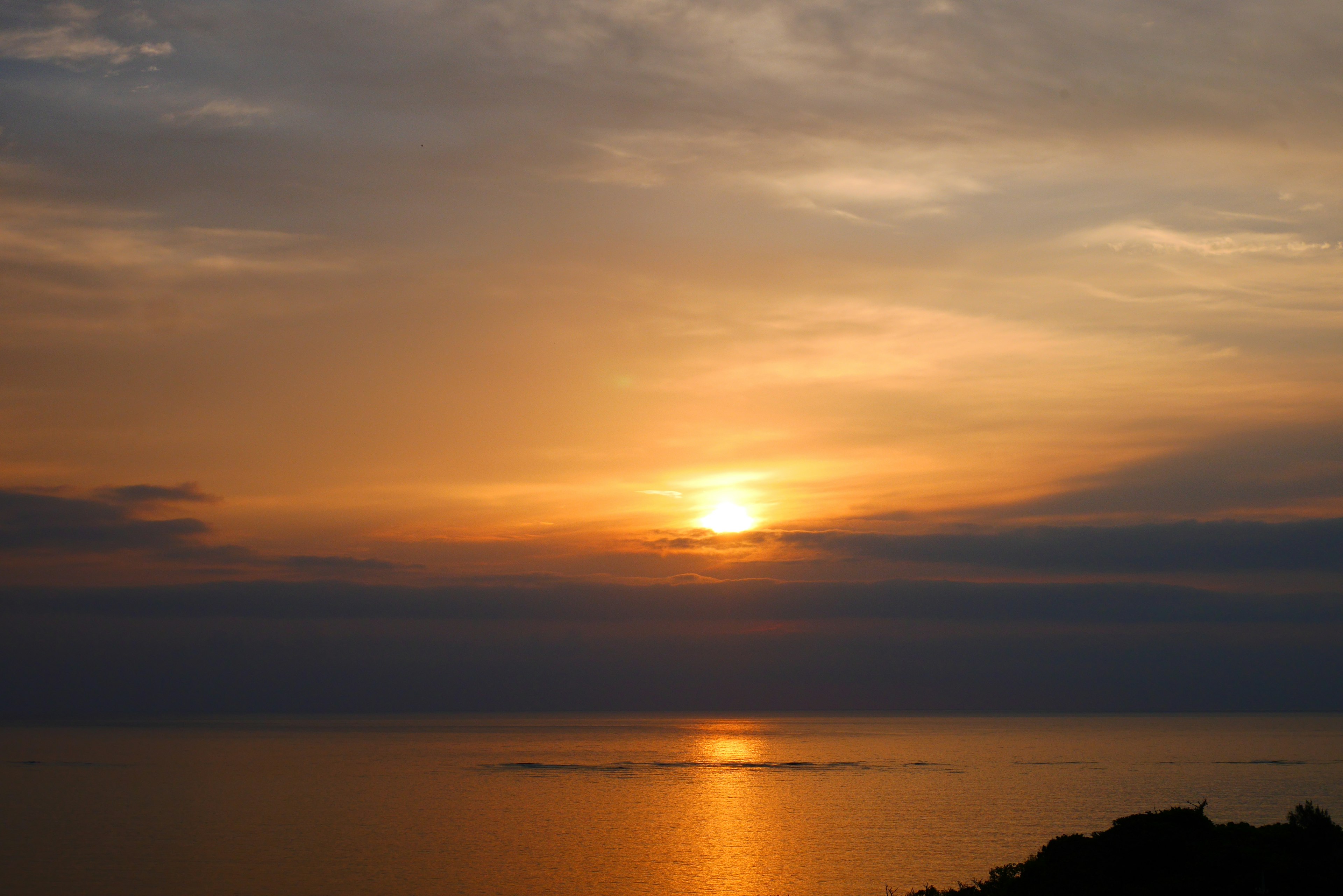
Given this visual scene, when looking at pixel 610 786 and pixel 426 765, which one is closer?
pixel 610 786

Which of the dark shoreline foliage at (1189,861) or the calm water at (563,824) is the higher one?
the dark shoreline foliage at (1189,861)

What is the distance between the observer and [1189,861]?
31.3 m

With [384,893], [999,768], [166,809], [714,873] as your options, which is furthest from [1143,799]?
[166,809]

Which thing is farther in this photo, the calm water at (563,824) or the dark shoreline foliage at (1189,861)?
the calm water at (563,824)

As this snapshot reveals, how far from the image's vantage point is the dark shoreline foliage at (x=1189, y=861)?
30062 mm

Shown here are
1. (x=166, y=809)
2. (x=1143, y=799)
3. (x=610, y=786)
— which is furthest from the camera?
(x=610, y=786)

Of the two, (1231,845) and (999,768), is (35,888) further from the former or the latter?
(999,768)

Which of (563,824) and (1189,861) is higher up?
(1189,861)

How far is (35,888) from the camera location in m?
71.6

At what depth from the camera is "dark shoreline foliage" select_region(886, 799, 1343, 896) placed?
3006cm

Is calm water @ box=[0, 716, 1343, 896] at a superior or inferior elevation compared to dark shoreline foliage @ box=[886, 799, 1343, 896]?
inferior

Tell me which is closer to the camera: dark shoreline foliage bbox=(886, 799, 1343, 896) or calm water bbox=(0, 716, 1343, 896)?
dark shoreline foliage bbox=(886, 799, 1343, 896)

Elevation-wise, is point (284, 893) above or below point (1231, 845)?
below

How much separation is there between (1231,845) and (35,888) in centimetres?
7171
